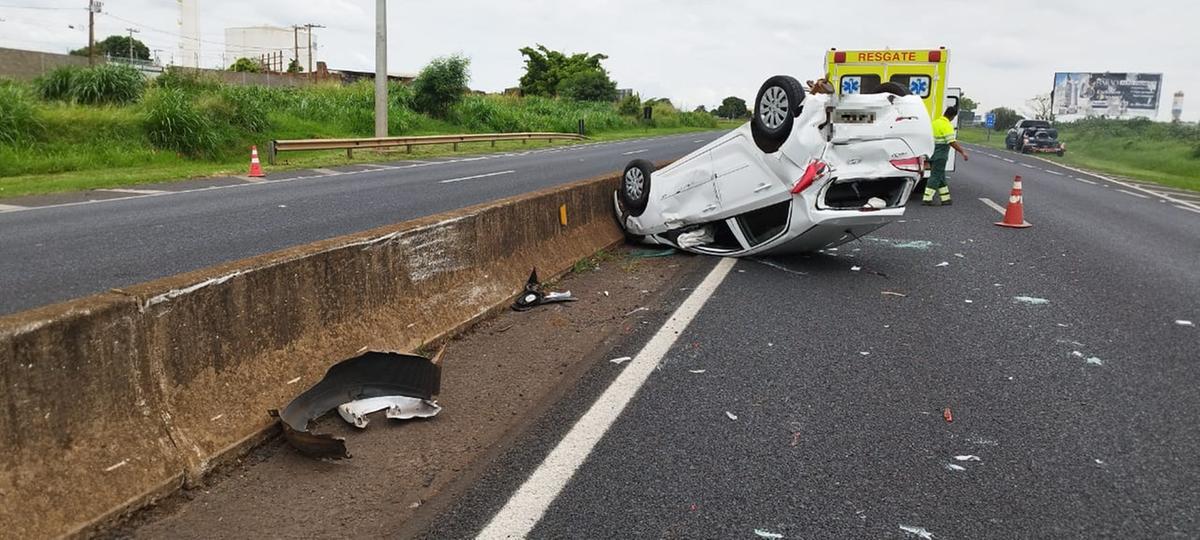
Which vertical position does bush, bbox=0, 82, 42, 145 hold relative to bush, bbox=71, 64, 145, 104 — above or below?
below

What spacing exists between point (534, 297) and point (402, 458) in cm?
322

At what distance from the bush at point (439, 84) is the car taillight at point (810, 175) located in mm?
34921

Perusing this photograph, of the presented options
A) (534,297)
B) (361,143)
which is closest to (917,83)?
(534,297)

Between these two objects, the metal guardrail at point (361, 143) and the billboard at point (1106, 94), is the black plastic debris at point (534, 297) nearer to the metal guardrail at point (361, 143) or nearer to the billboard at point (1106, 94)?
the metal guardrail at point (361, 143)

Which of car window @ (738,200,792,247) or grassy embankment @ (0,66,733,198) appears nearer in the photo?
car window @ (738,200,792,247)

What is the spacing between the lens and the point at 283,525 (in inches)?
131

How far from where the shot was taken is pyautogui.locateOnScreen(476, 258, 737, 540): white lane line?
337cm

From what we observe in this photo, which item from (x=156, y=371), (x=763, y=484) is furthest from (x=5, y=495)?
(x=763, y=484)

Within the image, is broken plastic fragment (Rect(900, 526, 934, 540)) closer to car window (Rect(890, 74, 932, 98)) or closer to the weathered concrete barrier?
the weathered concrete barrier

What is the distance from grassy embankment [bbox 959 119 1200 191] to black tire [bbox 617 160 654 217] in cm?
1973

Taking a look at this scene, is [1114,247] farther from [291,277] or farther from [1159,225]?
[291,277]

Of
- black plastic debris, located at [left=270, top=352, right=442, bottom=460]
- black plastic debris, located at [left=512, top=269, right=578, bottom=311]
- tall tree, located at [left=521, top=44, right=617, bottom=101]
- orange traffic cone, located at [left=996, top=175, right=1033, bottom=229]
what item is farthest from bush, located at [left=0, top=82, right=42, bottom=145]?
tall tree, located at [left=521, top=44, right=617, bottom=101]

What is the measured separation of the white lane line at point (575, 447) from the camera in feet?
11.1

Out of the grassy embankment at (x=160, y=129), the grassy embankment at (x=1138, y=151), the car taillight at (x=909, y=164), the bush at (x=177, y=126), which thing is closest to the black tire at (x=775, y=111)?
the car taillight at (x=909, y=164)
